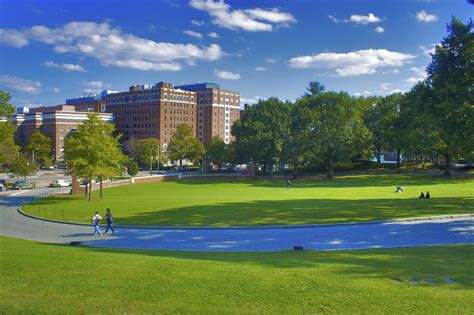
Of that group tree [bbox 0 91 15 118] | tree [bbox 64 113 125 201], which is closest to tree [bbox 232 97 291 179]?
tree [bbox 64 113 125 201]

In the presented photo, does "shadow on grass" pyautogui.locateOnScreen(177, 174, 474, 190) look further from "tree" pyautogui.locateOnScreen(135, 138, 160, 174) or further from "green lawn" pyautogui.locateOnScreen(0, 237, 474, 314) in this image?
"green lawn" pyautogui.locateOnScreen(0, 237, 474, 314)

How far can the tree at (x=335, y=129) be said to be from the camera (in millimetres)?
83562

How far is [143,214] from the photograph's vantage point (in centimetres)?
3331

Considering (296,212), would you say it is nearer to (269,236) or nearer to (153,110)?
(269,236)

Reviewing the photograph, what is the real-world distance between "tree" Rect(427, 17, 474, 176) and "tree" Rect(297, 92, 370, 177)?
46.3 m

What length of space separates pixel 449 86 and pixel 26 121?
144724 millimetres

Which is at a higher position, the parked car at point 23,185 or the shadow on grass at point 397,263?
the shadow on grass at point 397,263

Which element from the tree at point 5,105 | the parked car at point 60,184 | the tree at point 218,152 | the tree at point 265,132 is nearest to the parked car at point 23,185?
the parked car at point 60,184

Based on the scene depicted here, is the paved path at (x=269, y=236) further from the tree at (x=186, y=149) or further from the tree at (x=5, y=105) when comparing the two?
the tree at (x=186, y=149)

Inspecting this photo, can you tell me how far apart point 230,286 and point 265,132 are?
75452mm

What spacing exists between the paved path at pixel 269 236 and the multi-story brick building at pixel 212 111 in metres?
140

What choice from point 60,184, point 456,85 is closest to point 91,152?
point 60,184

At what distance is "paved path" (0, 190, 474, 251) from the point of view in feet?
70.1

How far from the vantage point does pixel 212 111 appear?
16888 cm
